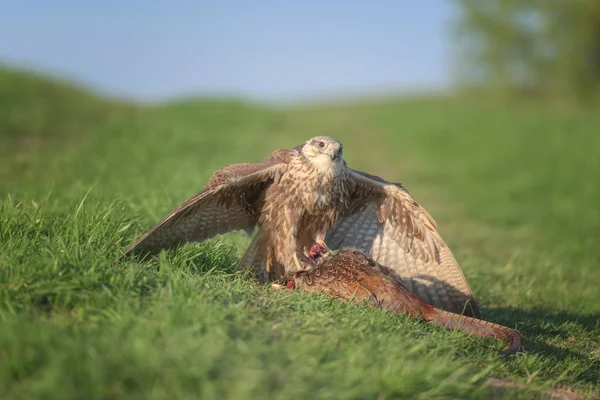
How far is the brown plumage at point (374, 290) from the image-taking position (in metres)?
3.68

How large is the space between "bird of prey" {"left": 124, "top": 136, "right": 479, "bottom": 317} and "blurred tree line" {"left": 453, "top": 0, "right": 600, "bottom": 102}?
2773 centimetres

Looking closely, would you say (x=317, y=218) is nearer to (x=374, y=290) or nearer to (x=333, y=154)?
(x=333, y=154)

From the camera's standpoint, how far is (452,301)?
4449 mm

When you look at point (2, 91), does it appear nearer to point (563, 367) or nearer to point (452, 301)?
point (452, 301)

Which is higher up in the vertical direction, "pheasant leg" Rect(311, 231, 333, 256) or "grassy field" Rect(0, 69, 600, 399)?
"pheasant leg" Rect(311, 231, 333, 256)

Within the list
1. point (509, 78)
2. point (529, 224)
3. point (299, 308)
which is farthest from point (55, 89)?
point (509, 78)

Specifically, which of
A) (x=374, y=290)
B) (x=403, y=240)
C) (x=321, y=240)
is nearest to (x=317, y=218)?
(x=321, y=240)

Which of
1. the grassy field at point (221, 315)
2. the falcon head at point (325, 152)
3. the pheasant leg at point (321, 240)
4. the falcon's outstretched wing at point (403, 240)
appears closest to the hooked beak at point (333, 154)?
the falcon head at point (325, 152)

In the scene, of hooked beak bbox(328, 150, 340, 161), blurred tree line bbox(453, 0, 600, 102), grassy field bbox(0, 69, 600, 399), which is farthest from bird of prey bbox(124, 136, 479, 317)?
blurred tree line bbox(453, 0, 600, 102)

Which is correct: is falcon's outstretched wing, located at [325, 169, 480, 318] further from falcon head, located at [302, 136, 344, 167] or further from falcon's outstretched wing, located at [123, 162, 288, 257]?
falcon's outstretched wing, located at [123, 162, 288, 257]

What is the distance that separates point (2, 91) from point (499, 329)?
15556 millimetres

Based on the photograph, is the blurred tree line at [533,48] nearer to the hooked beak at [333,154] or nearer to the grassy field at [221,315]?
the grassy field at [221,315]

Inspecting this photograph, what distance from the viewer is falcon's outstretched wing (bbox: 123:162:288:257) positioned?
4039 mm

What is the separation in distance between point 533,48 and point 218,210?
31.3 m
